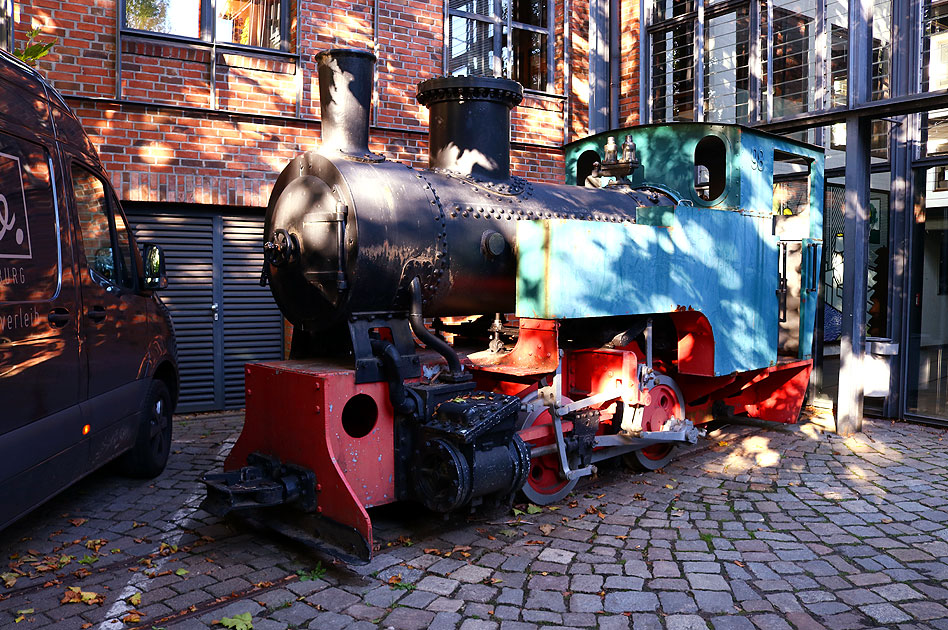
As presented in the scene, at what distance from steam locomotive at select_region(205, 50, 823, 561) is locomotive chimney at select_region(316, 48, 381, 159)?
0.04ft

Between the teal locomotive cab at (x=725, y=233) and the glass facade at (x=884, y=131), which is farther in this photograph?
the glass facade at (x=884, y=131)

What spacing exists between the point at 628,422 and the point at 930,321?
3.82 metres

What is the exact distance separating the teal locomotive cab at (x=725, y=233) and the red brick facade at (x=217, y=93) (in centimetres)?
241

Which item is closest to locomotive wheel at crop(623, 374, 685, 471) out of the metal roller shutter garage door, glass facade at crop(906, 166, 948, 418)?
glass facade at crop(906, 166, 948, 418)

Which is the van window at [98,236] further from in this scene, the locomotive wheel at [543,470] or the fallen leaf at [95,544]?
the locomotive wheel at [543,470]

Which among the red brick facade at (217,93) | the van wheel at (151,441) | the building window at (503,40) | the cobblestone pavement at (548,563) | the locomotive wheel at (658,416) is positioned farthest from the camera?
the building window at (503,40)

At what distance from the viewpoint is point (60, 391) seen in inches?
145

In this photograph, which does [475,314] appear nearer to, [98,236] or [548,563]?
[548,563]

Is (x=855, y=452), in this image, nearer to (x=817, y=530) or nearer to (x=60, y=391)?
(x=817, y=530)

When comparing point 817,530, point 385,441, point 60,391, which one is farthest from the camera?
point 817,530

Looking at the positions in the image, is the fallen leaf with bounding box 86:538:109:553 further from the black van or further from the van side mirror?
the van side mirror

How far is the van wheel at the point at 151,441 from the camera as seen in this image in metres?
5.08

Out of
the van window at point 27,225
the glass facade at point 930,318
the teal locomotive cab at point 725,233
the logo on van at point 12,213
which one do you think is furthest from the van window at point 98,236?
the glass facade at point 930,318


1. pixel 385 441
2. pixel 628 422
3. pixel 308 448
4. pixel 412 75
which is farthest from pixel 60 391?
pixel 412 75
